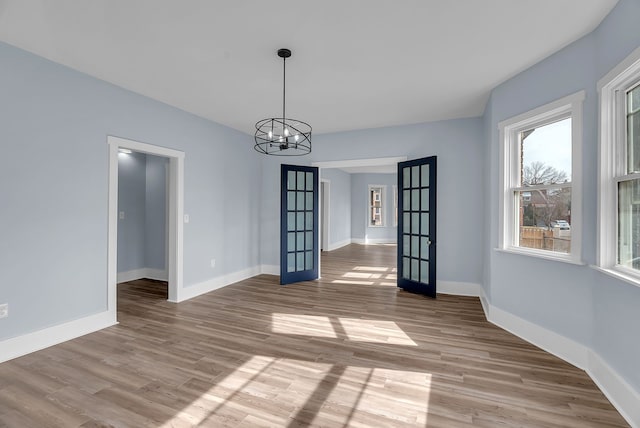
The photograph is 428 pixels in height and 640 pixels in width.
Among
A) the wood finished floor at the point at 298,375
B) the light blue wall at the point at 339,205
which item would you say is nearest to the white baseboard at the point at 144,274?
the wood finished floor at the point at 298,375

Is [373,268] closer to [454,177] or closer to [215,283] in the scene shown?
[454,177]

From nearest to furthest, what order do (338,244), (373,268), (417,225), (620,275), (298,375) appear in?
(620,275)
(298,375)
(417,225)
(373,268)
(338,244)

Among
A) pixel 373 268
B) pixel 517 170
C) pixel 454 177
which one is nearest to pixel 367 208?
pixel 373 268

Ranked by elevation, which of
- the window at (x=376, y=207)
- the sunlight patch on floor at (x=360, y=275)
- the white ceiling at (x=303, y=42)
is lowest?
the sunlight patch on floor at (x=360, y=275)

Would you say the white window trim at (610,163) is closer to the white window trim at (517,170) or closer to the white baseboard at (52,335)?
the white window trim at (517,170)

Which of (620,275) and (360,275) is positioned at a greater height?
(620,275)

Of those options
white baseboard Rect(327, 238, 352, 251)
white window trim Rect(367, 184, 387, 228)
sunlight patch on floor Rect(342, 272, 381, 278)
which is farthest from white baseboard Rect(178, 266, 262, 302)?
white window trim Rect(367, 184, 387, 228)

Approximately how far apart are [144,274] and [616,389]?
21.5 ft

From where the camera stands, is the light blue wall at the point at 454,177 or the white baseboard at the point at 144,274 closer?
the light blue wall at the point at 454,177

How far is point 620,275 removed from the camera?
2.05 metres

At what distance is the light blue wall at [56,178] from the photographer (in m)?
2.70

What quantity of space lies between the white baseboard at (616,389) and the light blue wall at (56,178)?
15.3 feet

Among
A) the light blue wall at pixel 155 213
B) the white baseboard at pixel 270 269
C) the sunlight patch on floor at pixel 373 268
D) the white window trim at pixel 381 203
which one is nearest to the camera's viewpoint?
the light blue wall at pixel 155 213

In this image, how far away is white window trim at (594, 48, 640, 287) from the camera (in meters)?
2.19
